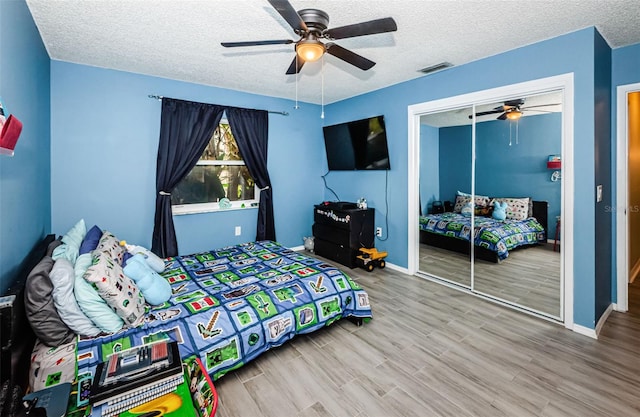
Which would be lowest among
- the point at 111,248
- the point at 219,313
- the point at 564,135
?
the point at 219,313

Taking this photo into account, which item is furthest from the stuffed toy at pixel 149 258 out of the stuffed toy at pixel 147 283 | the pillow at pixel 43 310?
the pillow at pixel 43 310

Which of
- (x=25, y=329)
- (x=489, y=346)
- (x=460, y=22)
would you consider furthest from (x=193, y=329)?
(x=460, y=22)

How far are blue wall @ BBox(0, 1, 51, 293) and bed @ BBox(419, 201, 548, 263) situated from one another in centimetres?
388

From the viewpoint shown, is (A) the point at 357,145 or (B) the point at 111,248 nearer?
(B) the point at 111,248

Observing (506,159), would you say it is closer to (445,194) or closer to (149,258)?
(445,194)

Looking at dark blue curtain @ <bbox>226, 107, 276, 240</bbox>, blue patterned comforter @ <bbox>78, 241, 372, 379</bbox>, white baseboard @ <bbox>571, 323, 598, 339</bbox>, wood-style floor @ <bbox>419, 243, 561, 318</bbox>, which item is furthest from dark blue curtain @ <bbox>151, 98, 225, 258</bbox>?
white baseboard @ <bbox>571, 323, 598, 339</bbox>

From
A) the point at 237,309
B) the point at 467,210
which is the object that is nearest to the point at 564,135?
the point at 467,210

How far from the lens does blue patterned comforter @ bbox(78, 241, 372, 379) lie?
1925 millimetres

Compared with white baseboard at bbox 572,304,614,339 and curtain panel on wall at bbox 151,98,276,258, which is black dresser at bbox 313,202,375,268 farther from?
white baseboard at bbox 572,304,614,339

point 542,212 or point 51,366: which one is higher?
point 542,212

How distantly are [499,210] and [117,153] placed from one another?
443 cm

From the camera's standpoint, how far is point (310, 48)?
6.62 ft

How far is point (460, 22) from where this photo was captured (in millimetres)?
2396

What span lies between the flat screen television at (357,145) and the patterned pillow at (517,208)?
1537 millimetres
